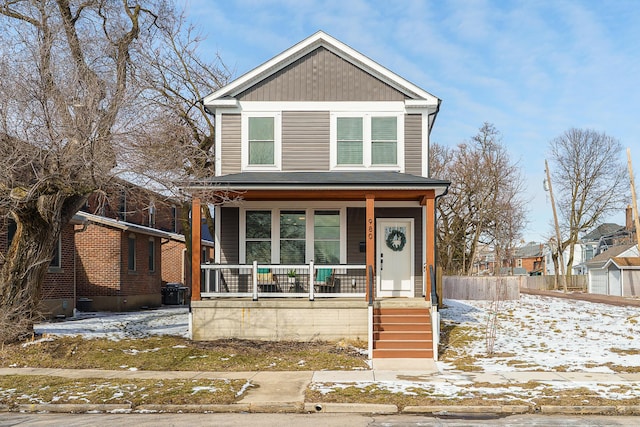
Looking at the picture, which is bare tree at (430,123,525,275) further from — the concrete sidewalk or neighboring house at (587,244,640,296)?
the concrete sidewalk

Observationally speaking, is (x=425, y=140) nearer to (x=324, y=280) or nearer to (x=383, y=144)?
(x=383, y=144)

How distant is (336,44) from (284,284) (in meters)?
6.95

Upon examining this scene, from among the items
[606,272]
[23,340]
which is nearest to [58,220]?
[23,340]

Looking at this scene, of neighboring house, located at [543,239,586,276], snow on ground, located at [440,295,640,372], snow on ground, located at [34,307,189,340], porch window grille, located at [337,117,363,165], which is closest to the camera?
snow on ground, located at [440,295,640,372]

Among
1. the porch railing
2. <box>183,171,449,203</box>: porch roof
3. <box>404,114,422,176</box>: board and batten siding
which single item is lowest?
the porch railing

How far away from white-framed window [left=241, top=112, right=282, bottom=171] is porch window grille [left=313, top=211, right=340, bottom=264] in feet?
6.32

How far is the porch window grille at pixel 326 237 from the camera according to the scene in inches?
682

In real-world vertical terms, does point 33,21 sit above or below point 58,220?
above

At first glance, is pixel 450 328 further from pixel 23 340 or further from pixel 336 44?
pixel 23 340

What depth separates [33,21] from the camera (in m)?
14.6

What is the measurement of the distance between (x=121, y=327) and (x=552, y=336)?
11.5m

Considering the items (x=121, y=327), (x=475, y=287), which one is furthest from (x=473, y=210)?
(x=121, y=327)

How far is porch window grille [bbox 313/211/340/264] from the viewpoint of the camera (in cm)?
1733

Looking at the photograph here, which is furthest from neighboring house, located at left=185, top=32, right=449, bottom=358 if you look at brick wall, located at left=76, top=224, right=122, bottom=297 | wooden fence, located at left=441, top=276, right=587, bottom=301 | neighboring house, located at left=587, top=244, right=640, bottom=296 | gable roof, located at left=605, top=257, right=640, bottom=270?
neighboring house, located at left=587, top=244, right=640, bottom=296
